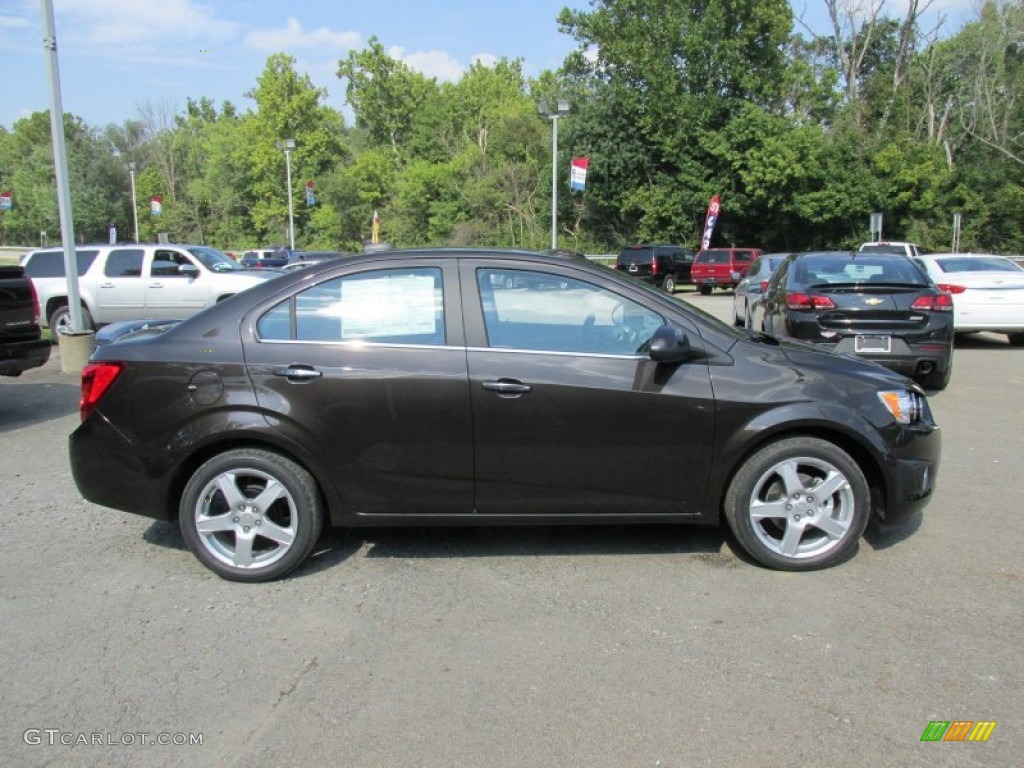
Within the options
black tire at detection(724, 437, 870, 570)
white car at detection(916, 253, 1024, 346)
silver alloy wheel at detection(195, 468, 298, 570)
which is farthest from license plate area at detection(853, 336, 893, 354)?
silver alloy wheel at detection(195, 468, 298, 570)

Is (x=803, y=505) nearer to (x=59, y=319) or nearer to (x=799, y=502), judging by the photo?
(x=799, y=502)

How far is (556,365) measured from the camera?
158 inches

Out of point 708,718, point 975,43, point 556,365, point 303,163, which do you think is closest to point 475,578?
point 556,365

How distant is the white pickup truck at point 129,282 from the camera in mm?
14281

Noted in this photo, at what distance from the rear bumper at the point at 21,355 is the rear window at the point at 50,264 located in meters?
6.92

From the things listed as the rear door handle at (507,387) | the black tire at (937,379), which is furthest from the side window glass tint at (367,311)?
the black tire at (937,379)

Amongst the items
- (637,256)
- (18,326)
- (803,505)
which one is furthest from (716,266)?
(803,505)

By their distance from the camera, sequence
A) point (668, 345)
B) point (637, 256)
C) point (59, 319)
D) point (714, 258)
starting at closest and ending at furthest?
point (668, 345)
point (59, 319)
point (714, 258)
point (637, 256)

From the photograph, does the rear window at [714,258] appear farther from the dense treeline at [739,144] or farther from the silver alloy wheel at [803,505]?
the silver alloy wheel at [803,505]

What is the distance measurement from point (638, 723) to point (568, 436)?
1.51 m

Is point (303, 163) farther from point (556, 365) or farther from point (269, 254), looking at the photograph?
point (556, 365)

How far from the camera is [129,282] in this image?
571 inches

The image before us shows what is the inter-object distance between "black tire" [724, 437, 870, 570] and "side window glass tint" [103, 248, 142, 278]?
13.5 meters

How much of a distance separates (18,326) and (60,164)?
4.57 m
